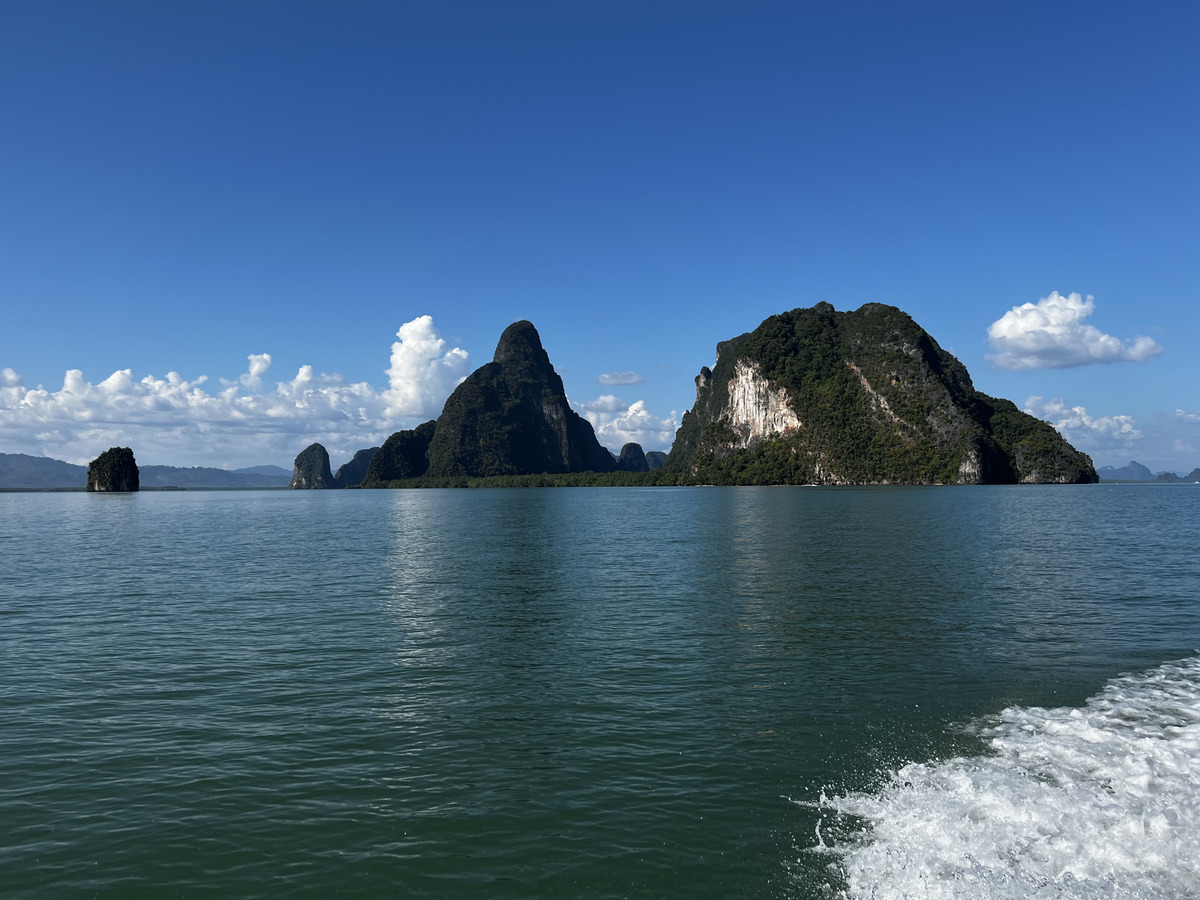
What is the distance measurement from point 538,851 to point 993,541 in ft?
179

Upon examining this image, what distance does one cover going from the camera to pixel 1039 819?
35.8ft

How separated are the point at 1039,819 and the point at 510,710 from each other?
34.7 feet

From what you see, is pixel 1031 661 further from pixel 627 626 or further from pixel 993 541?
pixel 993 541

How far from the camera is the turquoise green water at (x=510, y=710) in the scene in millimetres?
9961

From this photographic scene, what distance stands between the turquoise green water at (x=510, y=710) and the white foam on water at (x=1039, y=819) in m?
0.30

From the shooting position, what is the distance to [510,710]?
53.9 feet

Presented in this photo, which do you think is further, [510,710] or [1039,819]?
[510,710]

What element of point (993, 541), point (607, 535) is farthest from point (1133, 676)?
point (607, 535)

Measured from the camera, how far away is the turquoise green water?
996cm

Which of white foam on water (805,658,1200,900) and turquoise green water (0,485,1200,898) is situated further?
turquoise green water (0,485,1200,898)

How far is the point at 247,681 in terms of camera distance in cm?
1850

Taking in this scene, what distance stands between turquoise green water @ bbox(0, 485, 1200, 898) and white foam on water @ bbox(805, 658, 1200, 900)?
30 centimetres

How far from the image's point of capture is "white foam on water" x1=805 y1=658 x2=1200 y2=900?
30.4 feet

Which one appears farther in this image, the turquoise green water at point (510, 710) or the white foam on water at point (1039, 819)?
the turquoise green water at point (510, 710)
